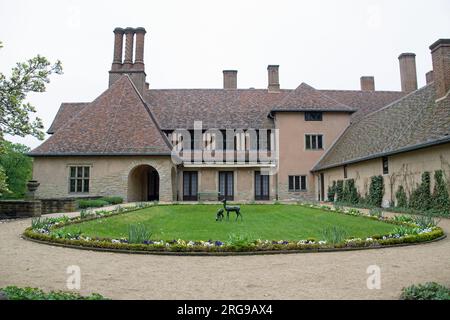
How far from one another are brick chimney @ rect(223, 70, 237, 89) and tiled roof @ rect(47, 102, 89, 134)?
14356mm

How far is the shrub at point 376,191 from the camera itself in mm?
18938

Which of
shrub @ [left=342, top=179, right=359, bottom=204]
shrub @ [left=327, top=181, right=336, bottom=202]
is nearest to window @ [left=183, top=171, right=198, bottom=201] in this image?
shrub @ [left=327, top=181, right=336, bottom=202]

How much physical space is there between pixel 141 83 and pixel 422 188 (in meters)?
23.7

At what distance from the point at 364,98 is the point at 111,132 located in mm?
24222

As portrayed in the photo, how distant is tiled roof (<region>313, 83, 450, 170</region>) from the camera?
15445 mm

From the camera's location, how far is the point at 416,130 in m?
16.7

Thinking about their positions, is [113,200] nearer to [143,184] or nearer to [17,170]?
[143,184]

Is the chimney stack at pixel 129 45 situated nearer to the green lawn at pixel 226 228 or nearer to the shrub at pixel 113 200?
the shrub at pixel 113 200

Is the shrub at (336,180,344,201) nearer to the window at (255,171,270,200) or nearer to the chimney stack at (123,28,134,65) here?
the window at (255,171,270,200)

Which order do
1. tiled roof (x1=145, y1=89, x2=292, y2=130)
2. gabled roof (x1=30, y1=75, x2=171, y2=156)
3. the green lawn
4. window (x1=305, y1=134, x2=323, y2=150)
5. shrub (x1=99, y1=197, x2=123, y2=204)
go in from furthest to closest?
1. tiled roof (x1=145, y1=89, x2=292, y2=130)
2. window (x1=305, y1=134, x2=323, y2=150)
3. gabled roof (x1=30, y1=75, x2=171, y2=156)
4. shrub (x1=99, y1=197, x2=123, y2=204)
5. the green lawn

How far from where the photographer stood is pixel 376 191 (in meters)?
19.2

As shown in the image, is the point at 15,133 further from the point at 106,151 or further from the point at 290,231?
the point at 106,151

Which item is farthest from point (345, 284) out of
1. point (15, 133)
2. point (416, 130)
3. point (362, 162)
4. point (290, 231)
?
point (362, 162)

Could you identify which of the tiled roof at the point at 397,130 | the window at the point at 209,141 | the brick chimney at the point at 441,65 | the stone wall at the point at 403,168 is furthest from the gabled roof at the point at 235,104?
the brick chimney at the point at 441,65
